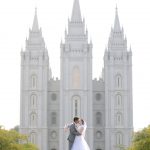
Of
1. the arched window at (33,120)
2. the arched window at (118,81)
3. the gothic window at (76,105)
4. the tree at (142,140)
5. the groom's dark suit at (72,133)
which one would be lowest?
the groom's dark suit at (72,133)

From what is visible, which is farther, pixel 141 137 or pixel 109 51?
pixel 109 51

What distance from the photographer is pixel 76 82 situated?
100 meters

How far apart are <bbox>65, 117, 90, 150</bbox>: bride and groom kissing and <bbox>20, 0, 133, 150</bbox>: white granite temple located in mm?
79672

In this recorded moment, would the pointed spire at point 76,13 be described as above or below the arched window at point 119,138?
above

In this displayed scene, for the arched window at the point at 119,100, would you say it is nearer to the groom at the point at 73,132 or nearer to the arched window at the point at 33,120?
the arched window at the point at 33,120

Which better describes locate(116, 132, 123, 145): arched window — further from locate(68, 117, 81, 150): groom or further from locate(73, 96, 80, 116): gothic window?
locate(68, 117, 81, 150): groom

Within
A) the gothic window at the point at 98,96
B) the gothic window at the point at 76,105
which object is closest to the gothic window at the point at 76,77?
the gothic window at the point at 76,105

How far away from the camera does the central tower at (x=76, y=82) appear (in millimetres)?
98938

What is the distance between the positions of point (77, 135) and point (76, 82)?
81.4m

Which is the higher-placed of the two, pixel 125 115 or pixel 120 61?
pixel 120 61

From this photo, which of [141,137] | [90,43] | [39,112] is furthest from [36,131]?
[141,137]

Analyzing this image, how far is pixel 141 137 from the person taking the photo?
58.2 meters

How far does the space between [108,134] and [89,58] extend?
39.1 feet

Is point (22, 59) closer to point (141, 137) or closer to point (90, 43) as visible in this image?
point (90, 43)
